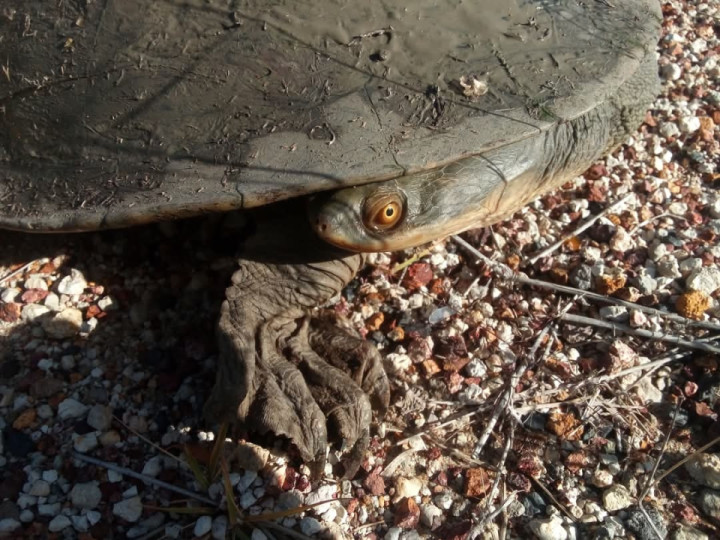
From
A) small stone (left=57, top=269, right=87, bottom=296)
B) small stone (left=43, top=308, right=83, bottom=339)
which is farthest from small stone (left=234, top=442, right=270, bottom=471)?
small stone (left=57, top=269, right=87, bottom=296)

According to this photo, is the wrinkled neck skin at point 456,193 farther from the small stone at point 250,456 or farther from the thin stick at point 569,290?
the small stone at point 250,456

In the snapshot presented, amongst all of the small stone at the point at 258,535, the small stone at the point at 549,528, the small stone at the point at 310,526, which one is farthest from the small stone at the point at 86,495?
the small stone at the point at 549,528

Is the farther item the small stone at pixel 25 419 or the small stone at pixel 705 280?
the small stone at pixel 705 280

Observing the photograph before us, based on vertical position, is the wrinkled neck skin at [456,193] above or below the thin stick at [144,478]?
above

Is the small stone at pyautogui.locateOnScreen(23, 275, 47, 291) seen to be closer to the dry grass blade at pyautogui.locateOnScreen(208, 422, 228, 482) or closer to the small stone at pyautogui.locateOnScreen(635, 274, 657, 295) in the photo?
the dry grass blade at pyautogui.locateOnScreen(208, 422, 228, 482)

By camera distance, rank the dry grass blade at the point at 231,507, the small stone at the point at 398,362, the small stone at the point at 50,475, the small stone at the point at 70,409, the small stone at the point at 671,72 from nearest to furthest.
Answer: the dry grass blade at the point at 231,507
the small stone at the point at 50,475
the small stone at the point at 70,409
the small stone at the point at 398,362
the small stone at the point at 671,72

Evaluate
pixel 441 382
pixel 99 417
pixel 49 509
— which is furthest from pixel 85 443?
pixel 441 382

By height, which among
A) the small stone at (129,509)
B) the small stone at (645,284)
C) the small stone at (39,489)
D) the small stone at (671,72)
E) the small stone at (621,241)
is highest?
the small stone at (671,72)
